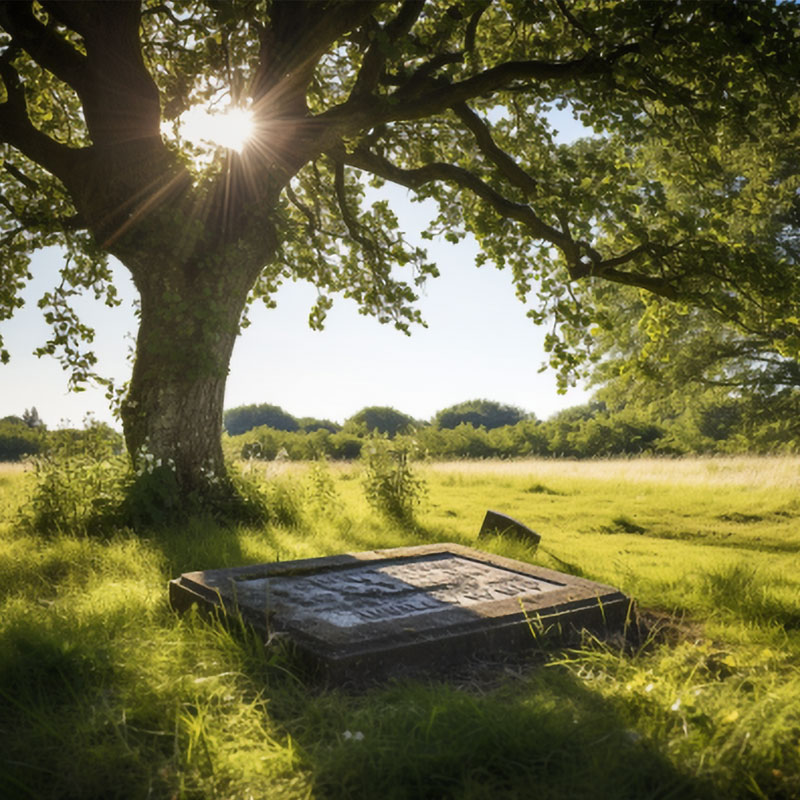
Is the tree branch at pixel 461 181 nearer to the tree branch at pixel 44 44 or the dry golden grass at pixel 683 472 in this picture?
the tree branch at pixel 44 44

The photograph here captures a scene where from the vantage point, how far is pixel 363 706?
390 centimetres

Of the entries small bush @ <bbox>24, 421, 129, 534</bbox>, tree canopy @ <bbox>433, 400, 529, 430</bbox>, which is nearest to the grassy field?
small bush @ <bbox>24, 421, 129, 534</bbox>

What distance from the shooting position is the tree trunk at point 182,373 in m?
9.16

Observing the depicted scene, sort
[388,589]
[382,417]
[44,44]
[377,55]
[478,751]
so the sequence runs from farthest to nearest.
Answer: [382,417]
[44,44]
[377,55]
[388,589]
[478,751]

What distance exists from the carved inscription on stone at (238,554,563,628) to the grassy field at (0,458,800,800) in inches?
23.4

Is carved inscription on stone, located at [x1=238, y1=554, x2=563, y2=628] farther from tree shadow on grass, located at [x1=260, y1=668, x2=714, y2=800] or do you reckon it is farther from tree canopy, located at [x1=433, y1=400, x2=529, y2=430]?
tree canopy, located at [x1=433, y1=400, x2=529, y2=430]

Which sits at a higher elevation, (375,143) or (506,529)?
(375,143)

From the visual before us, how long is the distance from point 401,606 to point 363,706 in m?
1.45

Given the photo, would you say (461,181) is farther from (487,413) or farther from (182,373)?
(487,413)

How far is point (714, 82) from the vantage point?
8.59m

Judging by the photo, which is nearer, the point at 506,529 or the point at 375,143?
the point at 506,529

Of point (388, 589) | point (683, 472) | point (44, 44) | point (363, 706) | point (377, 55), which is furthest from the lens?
point (683, 472)

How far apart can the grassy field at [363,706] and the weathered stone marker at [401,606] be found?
19 cm

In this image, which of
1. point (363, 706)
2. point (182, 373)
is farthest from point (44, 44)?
point (363, 706)
